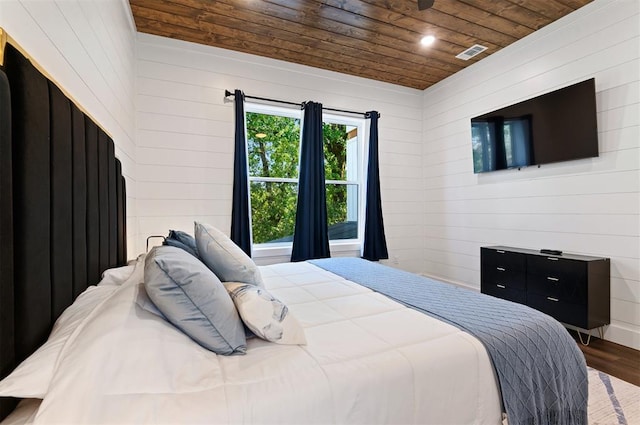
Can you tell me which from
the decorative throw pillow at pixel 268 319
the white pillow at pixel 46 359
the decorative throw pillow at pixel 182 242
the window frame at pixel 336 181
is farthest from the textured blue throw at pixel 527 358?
the window frame at pixel 336 181

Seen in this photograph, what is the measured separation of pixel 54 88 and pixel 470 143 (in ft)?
13.6

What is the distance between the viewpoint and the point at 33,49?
1.07 m

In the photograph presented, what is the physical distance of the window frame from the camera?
148 inches

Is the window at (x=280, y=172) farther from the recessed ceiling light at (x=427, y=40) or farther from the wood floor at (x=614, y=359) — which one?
the wood floor at (x=614, y=359)

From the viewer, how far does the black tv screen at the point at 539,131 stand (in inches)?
110

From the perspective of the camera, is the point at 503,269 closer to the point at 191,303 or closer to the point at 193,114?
the point at 191,303

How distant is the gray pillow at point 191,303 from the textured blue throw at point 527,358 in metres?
0.94

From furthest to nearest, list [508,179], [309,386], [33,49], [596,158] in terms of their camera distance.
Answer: [508,179] < [596,158] < [33,49] < [309,386]

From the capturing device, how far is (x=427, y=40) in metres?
3.34

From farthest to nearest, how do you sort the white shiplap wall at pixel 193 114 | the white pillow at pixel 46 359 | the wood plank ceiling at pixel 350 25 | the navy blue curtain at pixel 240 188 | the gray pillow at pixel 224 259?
1. the navy blue curtain at pixel 240 188
2. the white shiplap wall at pixel 193 114
3. the wood plank ceiling at pixel 350 25
4. the gray pillow at pixel 224 259
5. the white pillow at pixel 46 359

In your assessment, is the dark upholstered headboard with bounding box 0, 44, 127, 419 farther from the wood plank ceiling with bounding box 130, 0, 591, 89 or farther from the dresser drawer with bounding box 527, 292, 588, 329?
the dresser drawer with bounding box 527, 292, 588, 329

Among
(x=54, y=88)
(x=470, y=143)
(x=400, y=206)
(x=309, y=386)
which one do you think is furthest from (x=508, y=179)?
(x=54, y=88)

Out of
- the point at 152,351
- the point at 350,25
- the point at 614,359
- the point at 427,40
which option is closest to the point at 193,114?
the point at 350,25

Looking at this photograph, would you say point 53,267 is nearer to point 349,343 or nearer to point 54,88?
point 54,88
